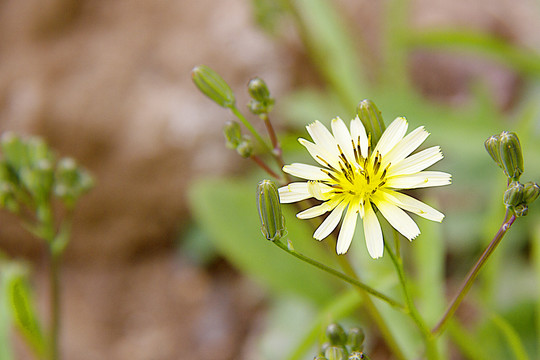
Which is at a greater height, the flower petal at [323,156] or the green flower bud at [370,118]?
the green flower bud at [370,118]

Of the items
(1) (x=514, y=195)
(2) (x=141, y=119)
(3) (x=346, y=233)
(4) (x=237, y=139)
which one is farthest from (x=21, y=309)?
(2) (x=141, y=119)

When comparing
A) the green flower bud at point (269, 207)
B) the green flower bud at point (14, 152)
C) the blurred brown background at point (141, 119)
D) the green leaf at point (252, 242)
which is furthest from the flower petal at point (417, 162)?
the blurred brown background at point (141, 119)

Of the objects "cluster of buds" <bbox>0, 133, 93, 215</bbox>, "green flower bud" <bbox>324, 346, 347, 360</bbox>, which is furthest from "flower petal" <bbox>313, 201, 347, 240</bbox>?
"cluster of buds" <bbox>0, 133, 93, 215</bbox>

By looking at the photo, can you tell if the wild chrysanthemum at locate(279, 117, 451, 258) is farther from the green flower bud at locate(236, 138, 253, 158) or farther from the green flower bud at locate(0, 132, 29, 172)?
the green flower bud at locate(0, 132, 29, 172)

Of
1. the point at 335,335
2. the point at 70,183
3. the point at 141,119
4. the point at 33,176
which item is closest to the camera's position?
the point at 335,335

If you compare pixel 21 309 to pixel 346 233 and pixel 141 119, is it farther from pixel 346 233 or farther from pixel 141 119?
pixel 141 119

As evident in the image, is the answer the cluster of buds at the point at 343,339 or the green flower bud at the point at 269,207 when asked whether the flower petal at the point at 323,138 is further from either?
the cluster of buds at the point at 343,339

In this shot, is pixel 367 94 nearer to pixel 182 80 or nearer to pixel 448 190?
pixel 448 190
